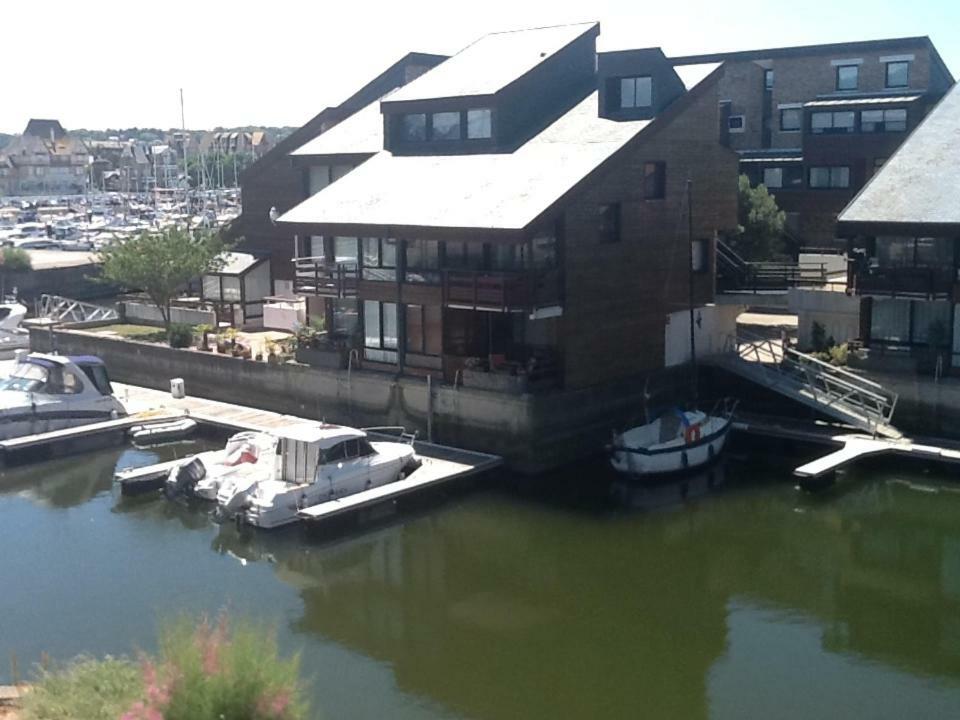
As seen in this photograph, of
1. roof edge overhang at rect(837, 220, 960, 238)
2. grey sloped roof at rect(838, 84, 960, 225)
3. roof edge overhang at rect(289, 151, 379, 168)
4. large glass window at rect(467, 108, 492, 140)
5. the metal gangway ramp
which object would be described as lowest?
the metal gangway ramp

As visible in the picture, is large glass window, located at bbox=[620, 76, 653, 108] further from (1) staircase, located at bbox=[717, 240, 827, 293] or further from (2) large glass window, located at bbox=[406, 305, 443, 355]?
(2) large glass window, located at bbox=[406, 305, 443, 355]

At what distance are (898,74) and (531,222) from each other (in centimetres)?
3359

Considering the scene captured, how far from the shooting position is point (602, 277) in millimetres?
35281

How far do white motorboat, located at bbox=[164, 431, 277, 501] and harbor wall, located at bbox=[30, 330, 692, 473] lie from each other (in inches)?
193

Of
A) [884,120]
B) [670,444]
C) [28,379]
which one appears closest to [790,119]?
[884,120]

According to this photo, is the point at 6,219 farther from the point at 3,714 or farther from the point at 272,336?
the point at 3,714

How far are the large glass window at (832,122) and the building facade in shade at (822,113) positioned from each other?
5 centimetres

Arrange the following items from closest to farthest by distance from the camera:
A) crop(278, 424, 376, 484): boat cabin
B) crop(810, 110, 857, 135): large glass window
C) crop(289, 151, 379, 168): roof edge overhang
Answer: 1. crop(278, 424, 376, 484): boat cabin
2. crop(289, 151, 379, 168): roof edge overhang
3. crop(810, 110, 857, 135): large glass window

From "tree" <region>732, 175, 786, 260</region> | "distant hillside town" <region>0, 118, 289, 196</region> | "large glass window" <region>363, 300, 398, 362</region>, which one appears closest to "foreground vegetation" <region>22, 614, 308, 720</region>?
"large glass window" <region>363, 300, 398, 362</region>

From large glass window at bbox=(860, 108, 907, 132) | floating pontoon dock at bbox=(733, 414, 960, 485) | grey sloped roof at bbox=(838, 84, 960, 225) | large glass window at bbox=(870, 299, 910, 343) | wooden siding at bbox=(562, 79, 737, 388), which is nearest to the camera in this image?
floating pontoon dock at bbox=(733, 414, 960, 485)

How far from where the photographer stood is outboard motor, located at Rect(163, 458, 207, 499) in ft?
102

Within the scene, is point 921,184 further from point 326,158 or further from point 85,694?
point 85,694

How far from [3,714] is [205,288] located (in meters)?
37.5

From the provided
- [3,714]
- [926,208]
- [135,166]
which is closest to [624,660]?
[3,714]
